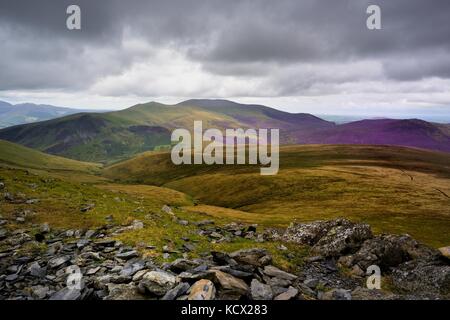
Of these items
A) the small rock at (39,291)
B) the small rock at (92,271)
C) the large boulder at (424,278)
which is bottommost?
the large boulder at (424,278)

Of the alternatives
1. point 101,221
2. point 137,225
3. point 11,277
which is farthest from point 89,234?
point 11,277

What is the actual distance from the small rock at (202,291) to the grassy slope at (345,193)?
5514cm

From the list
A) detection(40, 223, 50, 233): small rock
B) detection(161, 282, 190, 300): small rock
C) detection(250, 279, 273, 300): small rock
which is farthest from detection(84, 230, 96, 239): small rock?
detection(250, 279, 273, 300): small rock

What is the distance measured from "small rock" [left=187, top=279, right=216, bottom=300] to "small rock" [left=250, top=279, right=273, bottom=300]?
91.3 inches

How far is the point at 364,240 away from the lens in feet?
102

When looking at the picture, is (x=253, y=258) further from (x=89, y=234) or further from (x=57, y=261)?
(x=89, y=234)

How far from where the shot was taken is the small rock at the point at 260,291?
18.2 metres

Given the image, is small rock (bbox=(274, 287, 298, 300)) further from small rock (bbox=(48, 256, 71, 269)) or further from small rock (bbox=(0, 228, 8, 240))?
small rock (bbox=(0, 228, 8, 240))

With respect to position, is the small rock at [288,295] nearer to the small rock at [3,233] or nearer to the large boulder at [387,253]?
the large boulder at [387,253]

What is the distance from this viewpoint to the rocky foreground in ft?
60.2

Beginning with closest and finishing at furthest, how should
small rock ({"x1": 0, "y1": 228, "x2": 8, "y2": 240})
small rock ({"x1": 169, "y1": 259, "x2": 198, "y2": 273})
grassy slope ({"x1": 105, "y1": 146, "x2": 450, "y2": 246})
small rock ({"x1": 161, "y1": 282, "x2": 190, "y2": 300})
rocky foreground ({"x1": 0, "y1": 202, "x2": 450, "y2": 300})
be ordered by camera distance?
small rock ({"x1": 161, "y1": 282, "x2": 190, "y2": 300}) → rocky foreground ({"x1": 0, "y1": 202, "x2": 450, "y2": 300}) → small rock ({"x1": 169, "y1": 259, "x2": 198, "y2": 273}) → small rock ({"x1": 0, "y1": 228, "x2": 8, "y2": 240}) → grassy slope ({"x1": 105, "y1": 146, "x2": 450, "y2": 246})

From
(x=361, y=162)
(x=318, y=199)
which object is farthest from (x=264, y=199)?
(x=361, y=162)

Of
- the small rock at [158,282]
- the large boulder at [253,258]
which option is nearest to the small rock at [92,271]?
the small rock at [158,282]
